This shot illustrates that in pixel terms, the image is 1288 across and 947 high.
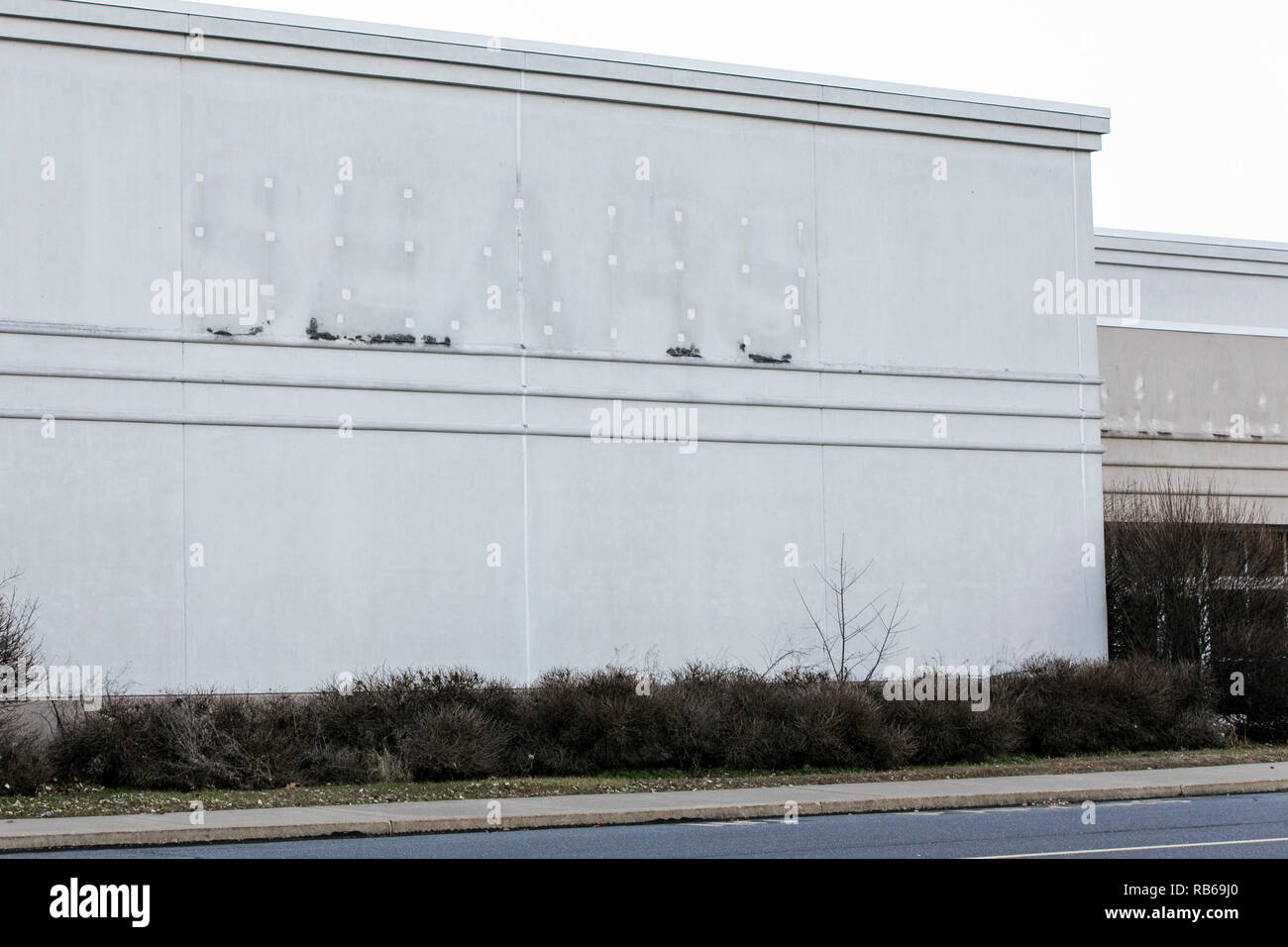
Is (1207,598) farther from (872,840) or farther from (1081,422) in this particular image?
(872,840)

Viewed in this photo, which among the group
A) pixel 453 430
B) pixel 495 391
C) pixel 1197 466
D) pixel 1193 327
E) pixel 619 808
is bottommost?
pixel 619 808

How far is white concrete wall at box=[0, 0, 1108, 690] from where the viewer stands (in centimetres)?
2548

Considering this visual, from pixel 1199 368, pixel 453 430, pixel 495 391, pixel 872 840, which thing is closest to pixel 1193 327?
pixel 1199 368

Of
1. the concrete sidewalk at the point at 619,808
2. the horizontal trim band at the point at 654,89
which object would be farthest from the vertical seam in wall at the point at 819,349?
the concrete sidewalk at the point at 619,808

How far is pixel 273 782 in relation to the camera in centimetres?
2008

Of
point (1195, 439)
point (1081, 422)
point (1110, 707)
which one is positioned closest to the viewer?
point (1110, 707)

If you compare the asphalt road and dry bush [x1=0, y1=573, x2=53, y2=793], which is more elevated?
dry bush [x1=0, y1=573, x2=53, y2=793]

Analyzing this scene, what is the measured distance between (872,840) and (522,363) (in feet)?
47.4

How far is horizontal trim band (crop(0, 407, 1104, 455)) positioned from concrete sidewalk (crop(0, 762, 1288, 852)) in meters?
9.40

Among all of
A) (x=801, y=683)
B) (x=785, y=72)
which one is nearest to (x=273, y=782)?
(x=801, y=683)

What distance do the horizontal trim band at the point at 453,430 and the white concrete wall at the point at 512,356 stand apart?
0.20ft

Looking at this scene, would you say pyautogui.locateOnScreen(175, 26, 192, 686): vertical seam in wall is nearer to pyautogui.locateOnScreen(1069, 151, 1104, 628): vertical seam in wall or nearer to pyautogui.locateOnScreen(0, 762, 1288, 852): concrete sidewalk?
pyautogui.locateOnScreen(0, 762, 1288, 852): concrete sidewalk

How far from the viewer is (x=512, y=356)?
91.1 feet

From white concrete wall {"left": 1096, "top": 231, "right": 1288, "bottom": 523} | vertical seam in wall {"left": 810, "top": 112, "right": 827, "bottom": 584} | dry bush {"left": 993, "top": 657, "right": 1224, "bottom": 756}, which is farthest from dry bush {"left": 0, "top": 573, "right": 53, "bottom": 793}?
white concrete wall {"left": 1096, "top": 231, "right": 1288, "bottom": 523}
